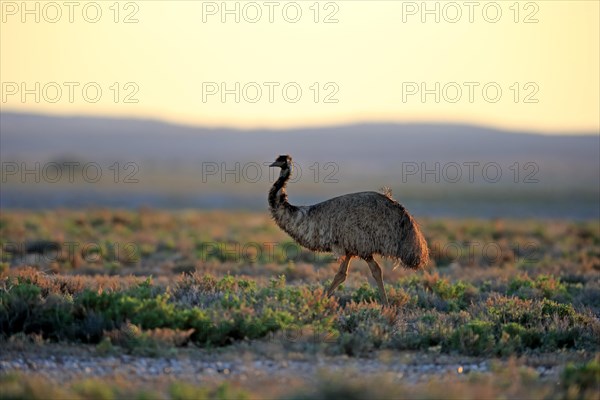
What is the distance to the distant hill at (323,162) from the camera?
216ft

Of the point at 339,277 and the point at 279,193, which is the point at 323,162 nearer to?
the point at 279,193

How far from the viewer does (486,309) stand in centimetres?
1364

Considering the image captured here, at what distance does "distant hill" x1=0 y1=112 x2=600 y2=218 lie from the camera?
2589 inches

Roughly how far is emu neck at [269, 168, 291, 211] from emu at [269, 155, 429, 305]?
0.43 m

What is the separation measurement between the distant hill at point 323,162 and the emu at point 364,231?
41.4 metres

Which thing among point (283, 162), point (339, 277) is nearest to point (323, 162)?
point (283, 162)

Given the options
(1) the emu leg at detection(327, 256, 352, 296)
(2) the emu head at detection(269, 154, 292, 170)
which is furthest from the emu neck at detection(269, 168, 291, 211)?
(1) the emu leg at detection(327, 256, 352, 296)

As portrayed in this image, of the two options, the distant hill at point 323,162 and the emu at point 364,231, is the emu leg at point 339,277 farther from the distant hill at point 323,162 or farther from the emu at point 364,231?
the distant hill at point 323,162

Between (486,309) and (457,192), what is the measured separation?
65.8 metres

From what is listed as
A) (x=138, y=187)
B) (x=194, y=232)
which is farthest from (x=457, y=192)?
(x=194, y=232)

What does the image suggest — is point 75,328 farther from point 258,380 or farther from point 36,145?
point 36,145

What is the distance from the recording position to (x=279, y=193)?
46.9 feet

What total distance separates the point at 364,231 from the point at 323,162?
3844 inches

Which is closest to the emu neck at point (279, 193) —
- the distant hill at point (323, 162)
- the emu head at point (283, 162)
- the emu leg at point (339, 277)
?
the emu head at point (283, 162)
